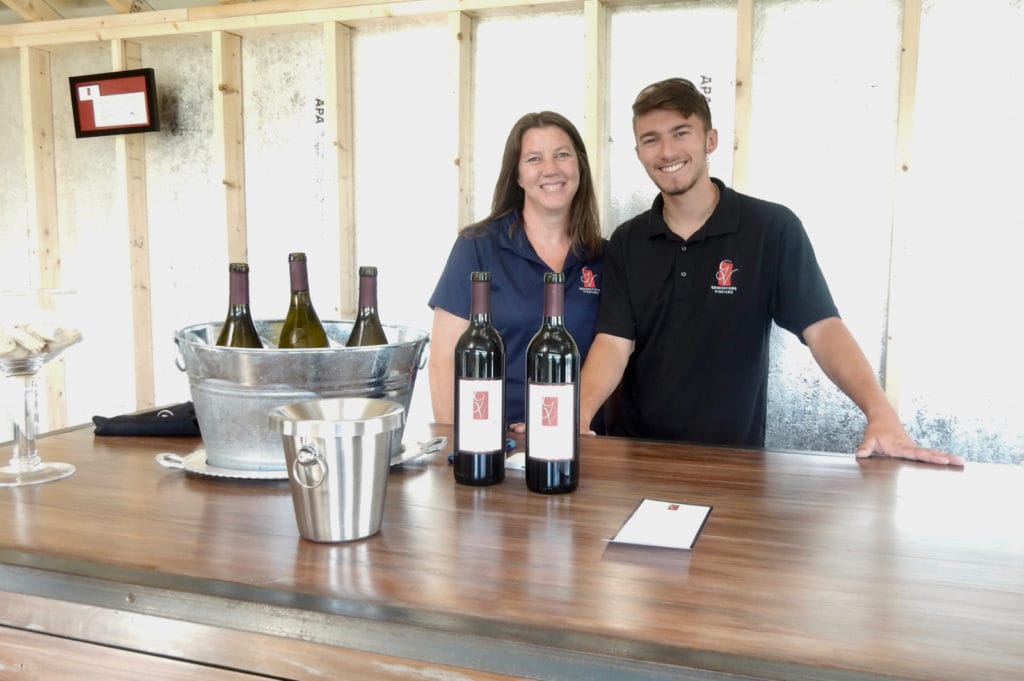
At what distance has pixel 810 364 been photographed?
10.1 feet

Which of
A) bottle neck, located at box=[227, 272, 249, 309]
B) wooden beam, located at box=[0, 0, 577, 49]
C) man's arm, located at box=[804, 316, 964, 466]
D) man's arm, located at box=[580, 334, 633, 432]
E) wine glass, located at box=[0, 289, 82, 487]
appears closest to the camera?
wine glass, located at box=[0, 289, 82, 487]

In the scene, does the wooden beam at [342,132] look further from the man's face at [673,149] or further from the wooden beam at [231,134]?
the man's face at [673,149]

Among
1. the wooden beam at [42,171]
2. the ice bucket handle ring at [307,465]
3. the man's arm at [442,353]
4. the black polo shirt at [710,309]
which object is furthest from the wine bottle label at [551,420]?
the wooden beam at [42,171]

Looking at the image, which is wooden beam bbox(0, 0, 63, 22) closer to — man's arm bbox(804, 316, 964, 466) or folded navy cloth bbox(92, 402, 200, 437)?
folded navy cloth bbox(92, 402, 200, 437)

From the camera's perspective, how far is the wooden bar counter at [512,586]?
0.77 metres

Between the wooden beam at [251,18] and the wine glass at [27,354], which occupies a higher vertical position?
the wooden beam at [251,18]

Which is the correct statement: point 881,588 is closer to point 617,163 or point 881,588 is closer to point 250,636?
point 250,636

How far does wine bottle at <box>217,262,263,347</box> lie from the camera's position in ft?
4.69

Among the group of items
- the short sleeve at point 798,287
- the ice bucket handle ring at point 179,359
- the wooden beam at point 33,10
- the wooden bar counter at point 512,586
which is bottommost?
the wooden bar counter at point 512,586

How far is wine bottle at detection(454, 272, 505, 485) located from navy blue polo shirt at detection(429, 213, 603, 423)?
1.09 m

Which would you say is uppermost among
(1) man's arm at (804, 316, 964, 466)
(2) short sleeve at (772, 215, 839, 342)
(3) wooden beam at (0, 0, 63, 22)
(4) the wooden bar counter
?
(3) wooden beam at (0, 0, 63, 22)

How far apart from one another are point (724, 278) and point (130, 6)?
2.96 meters

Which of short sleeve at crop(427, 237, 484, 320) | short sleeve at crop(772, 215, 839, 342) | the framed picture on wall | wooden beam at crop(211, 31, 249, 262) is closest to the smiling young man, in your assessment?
short sleeve at crop(772, 215, 839, 342)

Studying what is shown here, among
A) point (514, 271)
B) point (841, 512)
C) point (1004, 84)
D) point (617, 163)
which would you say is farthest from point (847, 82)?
point (841, 512)
